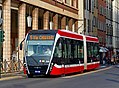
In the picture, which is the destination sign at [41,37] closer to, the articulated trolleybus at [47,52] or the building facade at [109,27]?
the articulated trolleybus at [47,52]

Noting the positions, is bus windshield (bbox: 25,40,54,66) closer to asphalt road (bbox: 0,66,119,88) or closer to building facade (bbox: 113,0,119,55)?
asphalt road (bbox: 0,66,119,88)

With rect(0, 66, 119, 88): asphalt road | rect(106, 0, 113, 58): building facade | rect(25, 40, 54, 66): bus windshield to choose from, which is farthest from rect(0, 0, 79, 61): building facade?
rect(106, 0, 113, 58): building facade

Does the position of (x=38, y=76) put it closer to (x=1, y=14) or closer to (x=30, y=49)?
(x=30, y=49)

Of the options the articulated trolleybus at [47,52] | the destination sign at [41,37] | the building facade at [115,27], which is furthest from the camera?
the building facade at [115,27]

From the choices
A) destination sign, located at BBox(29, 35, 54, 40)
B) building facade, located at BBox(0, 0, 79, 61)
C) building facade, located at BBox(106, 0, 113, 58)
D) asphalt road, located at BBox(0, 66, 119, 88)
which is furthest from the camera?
building facade, located at BBox(106, 0, 113, 58)

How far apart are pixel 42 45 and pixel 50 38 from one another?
69 cm

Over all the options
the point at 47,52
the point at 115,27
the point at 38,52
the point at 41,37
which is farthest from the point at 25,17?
the point at 115,27

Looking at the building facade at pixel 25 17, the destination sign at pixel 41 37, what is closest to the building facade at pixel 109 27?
the building facade at pixel 25 17

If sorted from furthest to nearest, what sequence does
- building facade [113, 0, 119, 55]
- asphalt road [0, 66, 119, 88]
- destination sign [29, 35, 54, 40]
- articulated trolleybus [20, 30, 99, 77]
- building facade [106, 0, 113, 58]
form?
building facade [113, 0, 119, 55]
building facade [106, 0, 113, 58]
destination sign [29, 35, 54, 40]
articulated trolleybus [20, 30, 99, 77]
asphalt road [0, 66, 119, 88]

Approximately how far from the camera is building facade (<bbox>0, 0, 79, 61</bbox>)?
40625 mm

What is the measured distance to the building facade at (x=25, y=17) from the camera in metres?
40.6

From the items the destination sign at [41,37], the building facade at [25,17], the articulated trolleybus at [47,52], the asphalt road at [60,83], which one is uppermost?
the building facade at [25,17]

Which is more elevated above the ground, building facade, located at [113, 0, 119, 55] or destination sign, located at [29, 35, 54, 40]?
building facade, located at [113, 0, 119, 55]

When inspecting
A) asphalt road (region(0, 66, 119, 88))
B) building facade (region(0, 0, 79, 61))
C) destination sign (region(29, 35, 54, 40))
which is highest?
building facade (region(0, 0, 79, 61))
